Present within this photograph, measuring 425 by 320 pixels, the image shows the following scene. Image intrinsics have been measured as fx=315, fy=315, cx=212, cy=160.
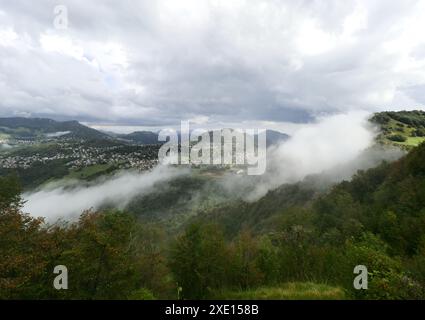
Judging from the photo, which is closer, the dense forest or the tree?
the dense forest

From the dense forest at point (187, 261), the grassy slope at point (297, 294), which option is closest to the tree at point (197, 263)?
the dense forest at point (187, 261)

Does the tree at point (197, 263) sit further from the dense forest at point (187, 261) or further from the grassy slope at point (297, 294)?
the grassy slope at point (297, 294)

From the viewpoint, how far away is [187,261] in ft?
147

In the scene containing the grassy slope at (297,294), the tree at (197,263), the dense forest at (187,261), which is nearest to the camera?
the grassy slope at (297,294)

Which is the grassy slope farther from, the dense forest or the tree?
the tree

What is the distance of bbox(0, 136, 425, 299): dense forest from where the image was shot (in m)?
20.1

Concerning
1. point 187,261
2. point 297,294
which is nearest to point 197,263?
point 187,261

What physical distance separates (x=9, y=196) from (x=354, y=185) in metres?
143

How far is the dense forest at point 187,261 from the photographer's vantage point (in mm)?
20078

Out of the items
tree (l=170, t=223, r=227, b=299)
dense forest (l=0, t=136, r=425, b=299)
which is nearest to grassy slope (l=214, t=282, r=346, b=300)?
dense forest (l=0, t=136, r=425, b=299)

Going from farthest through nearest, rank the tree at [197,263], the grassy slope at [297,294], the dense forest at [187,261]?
the tree at [197,263] → the dense forest at [187,261] → the grassy slope at [297,294]

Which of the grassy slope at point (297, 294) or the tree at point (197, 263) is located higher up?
the grassy slope at point (297, 294)
